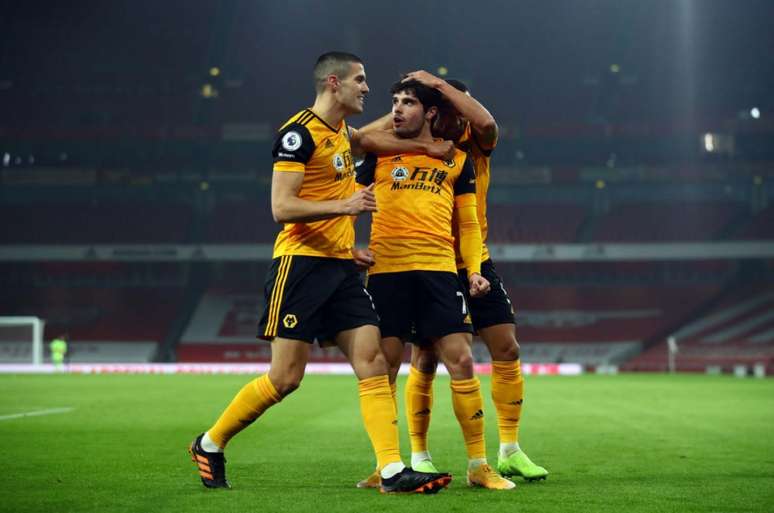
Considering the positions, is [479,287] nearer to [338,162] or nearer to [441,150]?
[441,150]

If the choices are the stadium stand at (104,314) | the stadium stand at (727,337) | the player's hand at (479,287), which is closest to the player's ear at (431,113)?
the player's hand at (479,287)

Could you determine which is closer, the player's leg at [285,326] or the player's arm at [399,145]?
the player's leg at [285,326]

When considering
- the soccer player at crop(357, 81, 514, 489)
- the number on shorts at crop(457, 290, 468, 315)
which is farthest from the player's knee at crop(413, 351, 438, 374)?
the number on shorts at crop(457, 290, 468, 315)

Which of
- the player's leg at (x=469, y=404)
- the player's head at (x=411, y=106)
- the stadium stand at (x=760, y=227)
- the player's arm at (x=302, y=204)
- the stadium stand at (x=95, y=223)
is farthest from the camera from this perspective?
the stadium stand at (x=95, y=223)

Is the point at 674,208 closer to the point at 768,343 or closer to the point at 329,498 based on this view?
the point at 768,343

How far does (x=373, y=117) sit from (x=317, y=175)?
41913 millimetres

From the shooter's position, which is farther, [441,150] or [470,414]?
[441,150]

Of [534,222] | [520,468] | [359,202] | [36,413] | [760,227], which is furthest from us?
[534,222]

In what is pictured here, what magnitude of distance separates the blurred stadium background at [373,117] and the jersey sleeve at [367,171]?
32.1 m

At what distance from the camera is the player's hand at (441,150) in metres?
6.55

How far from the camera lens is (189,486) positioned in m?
6.38

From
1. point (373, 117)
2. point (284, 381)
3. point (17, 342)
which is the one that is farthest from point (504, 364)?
point (373, 117)

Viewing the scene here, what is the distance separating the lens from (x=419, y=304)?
6410 mm

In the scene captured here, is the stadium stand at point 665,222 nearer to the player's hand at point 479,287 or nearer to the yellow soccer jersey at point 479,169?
the yellow soccer jersey at point 479,169
